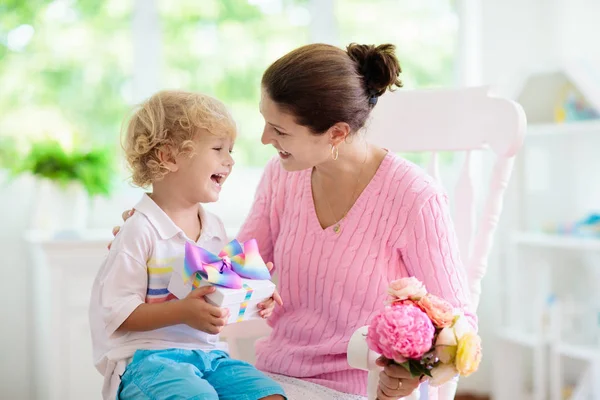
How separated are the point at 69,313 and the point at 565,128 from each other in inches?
82.6

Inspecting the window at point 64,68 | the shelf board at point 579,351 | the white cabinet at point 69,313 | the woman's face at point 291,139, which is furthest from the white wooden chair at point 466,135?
the window at point 64,68

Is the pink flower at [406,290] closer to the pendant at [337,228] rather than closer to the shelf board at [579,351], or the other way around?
the pendant at [337,228]

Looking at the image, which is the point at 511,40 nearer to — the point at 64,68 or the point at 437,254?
the point at 64,68

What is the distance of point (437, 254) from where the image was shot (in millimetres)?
1481

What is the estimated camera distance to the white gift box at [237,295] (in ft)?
4.45

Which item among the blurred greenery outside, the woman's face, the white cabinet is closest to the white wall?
the blurred greenery outside

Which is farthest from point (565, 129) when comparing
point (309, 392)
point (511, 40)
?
point (309, 392)

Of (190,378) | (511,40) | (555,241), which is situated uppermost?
(511,40)

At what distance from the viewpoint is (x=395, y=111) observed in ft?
6.04

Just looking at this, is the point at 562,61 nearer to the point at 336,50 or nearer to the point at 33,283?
the point at 336,50

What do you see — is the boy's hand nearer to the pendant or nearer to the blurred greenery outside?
the pendant

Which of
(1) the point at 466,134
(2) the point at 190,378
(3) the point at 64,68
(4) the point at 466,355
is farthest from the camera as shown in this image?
(3) the point at 64,68

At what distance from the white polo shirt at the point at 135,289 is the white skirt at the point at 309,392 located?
19 centimetres

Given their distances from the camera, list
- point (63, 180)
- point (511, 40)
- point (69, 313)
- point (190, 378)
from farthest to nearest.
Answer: point (511, 40), point (63, 180), point (69, 313), point (190, 378)
